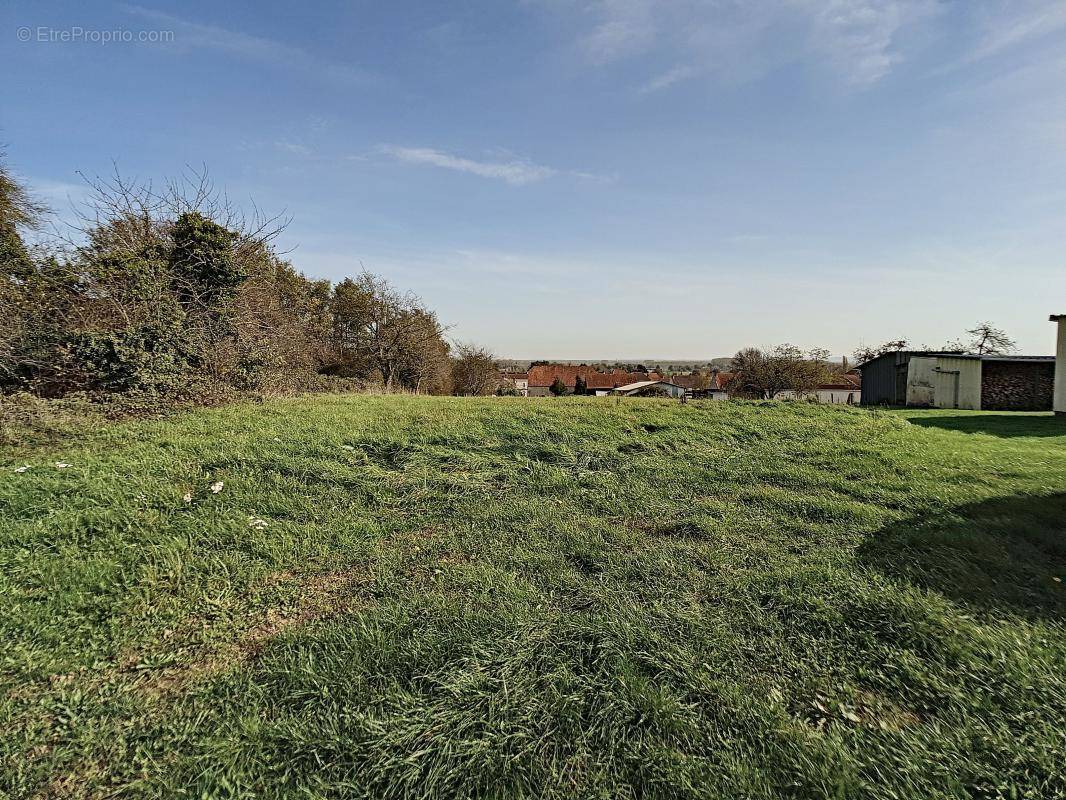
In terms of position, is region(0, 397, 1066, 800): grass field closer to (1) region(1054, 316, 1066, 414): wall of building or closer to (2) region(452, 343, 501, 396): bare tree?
(1) region(1054, 316, 1066, 414): wall of building

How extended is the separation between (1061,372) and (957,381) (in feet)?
12.0

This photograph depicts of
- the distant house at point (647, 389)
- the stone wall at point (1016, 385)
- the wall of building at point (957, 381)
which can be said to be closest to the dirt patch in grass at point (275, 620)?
the wall of building at point (957, 381)

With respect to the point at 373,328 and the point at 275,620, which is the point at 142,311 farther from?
the point at 373,328

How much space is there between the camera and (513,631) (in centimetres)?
229

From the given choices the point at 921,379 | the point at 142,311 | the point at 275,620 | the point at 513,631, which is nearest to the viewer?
the point at 513,631

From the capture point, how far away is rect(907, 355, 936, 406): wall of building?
14.8 metres

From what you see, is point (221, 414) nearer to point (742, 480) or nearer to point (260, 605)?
point (260, 605)

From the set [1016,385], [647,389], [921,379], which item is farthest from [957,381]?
[647,389]

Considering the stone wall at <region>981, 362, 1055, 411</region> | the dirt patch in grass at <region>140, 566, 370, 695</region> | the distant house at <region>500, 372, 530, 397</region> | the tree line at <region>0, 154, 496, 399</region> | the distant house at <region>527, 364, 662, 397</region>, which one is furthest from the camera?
the distant house at <region>527, 364, 662, 397</region>

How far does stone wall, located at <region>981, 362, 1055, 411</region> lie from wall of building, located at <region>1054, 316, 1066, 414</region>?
4.20 m

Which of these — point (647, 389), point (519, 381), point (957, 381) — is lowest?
point (647, 389)

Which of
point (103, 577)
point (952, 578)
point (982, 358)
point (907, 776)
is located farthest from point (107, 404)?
point (982, 358)

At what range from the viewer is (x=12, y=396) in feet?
18.8

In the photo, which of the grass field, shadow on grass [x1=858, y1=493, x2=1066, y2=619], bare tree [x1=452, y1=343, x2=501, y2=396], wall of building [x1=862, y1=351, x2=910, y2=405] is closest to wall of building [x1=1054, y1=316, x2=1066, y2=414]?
wall of building [x1=862, y1=351, x2=910, y2=405]
